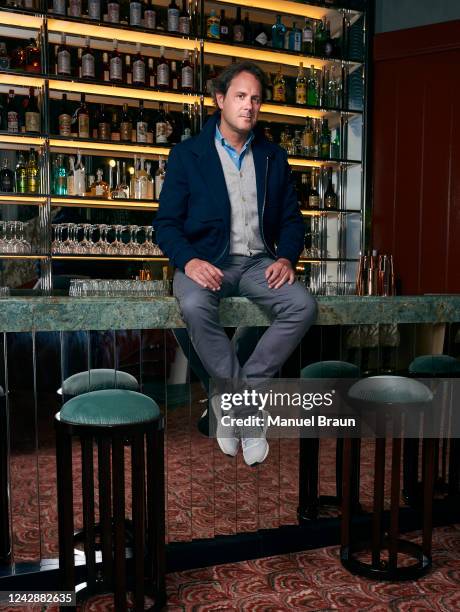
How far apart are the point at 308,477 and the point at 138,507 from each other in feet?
2.53

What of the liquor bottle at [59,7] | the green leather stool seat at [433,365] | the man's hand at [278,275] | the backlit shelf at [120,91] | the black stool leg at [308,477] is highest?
the liquor bottle at [59,7]

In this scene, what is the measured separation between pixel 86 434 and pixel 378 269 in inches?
47.8

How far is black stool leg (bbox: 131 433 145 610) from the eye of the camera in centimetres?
148

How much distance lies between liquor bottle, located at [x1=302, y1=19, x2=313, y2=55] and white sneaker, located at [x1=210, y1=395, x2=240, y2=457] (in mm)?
3221

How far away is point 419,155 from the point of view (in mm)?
4047

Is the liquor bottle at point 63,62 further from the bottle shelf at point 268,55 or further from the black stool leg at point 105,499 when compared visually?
the black stool leg at point 105,499

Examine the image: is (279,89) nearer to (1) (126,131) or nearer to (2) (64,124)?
(1) (126,131)

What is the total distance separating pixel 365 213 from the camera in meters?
4.38

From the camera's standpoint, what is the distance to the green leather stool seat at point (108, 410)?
1.44 m

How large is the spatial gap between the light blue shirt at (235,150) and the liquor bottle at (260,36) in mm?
2253

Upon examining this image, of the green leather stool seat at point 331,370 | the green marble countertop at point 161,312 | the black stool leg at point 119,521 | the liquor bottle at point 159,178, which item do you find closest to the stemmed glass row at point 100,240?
the liquor bottle at point 159,178

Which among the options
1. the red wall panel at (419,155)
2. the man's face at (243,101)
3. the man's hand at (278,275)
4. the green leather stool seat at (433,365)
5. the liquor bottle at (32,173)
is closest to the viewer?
the man's hand at (278,275)

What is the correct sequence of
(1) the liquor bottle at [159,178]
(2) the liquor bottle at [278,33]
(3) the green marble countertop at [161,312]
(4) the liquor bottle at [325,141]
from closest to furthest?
(3) the green marble countertop at [161,312], (1) the liquor bottle at [159,178], (2) the liquor bottle at [278,33], (4) the liquor bottle at [325,141]

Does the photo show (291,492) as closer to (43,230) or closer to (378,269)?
(378,269)
